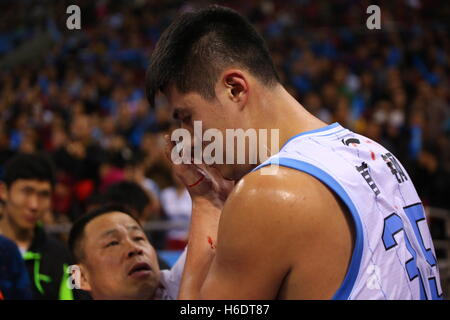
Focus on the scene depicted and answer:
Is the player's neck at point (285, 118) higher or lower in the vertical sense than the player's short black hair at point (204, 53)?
lower

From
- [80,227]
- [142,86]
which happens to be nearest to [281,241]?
[80,227]

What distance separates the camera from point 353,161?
1.52 meters

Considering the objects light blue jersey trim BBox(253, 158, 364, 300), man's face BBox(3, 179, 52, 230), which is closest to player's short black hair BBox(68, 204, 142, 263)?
man's face BBox(3, 179, 52, 230)

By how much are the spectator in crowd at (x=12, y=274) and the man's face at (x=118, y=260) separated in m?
0.28

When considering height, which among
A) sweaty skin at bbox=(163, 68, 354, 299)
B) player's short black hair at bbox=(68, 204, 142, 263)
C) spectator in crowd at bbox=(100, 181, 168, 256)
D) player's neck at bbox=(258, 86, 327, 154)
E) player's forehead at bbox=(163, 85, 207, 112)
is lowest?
spectator in crowd at bbox=(100, 181, 168, 256)

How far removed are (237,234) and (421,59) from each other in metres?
9.53

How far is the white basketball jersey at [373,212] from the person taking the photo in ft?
4.57

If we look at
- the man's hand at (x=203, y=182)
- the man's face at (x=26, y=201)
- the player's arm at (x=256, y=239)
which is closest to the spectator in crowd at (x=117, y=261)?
the man's hand at (x=203, y=182)

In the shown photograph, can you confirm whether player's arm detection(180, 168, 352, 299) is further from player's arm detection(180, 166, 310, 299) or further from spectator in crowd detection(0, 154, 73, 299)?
spectator in crowd detection(0, 154, 73, 299)

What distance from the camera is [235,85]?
5.38 ft

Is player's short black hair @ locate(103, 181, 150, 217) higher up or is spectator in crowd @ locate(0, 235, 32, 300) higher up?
spectator in crowd @ locate(0, 235, 32, 300)

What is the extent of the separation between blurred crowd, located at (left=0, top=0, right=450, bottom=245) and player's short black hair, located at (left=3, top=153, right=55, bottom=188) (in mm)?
1537

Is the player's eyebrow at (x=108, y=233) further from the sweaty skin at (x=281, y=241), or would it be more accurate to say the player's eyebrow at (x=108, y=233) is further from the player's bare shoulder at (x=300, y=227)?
the player's bare shoulder at (x=300, y=227)

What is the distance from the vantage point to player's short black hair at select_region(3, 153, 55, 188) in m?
3.74
